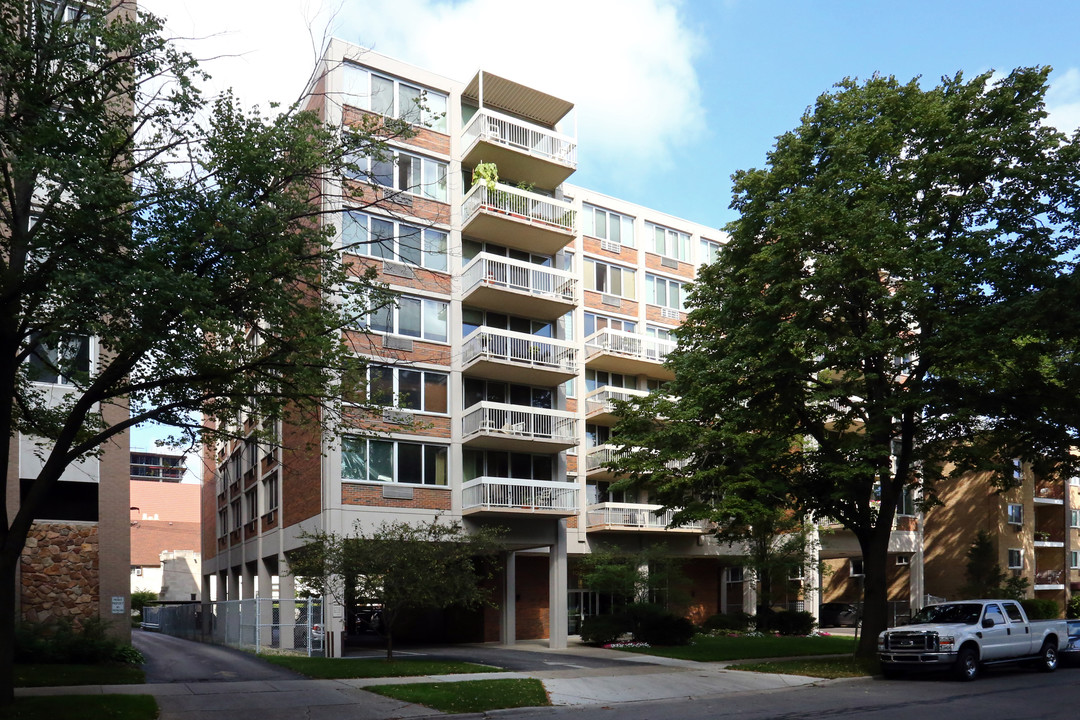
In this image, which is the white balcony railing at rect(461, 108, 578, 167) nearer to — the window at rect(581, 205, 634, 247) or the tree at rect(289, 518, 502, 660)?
the window at rect(581, 205, 634, 247)

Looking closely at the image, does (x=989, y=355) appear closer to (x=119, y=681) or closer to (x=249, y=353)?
(x=249, y=353)

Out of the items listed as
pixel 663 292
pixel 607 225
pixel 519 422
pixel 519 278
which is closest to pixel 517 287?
pixel 519 278

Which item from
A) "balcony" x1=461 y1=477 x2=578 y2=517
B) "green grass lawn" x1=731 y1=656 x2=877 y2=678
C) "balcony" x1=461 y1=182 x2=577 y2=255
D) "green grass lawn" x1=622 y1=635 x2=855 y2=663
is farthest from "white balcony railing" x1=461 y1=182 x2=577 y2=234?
"green grass lawn" x1=731 y1=656 x2=877 y2=678

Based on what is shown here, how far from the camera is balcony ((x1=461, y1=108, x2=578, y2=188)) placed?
31641mm

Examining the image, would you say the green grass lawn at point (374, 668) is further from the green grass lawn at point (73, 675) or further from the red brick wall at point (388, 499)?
the red brick wall at point (388, 499)

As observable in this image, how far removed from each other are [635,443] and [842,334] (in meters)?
5.43

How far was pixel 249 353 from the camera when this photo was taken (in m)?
15.9

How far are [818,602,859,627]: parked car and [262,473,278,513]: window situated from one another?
87.0ft

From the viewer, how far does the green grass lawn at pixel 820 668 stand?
21.0 meters

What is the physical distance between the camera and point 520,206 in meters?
32.2

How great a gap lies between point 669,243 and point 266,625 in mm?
25181

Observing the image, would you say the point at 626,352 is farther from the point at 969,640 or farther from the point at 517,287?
the point at 969,640

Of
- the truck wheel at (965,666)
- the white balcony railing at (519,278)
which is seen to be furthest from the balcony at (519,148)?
the truck wheel at (965,666)


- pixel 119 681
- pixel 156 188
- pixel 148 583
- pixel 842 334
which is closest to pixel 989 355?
pixel 842 334
